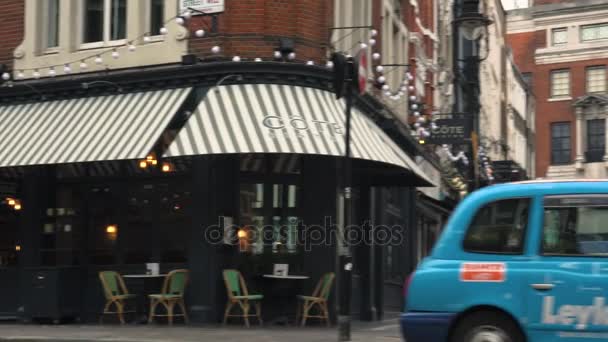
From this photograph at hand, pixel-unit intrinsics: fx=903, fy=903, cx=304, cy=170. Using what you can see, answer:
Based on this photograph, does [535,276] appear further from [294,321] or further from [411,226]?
[411,226]

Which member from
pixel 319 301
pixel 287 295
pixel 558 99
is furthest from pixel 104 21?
pixel 558 99

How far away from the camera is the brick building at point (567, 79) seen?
65.9 meters

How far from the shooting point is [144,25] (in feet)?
53.2

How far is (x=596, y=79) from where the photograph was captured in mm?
66938

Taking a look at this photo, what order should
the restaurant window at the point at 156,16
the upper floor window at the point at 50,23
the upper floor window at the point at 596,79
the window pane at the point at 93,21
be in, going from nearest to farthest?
the restaurant window at the point at 156,16 → the window pane at the point at 93,21 → the upper floor window at the point at 50,23 → the upper floor window at the point at 596,79

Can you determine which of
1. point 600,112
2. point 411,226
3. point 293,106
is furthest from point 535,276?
point 600,112

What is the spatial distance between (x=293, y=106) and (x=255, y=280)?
312 cm

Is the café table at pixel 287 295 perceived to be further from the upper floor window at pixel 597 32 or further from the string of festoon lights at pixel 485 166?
the upper floor window at pixel 597 32

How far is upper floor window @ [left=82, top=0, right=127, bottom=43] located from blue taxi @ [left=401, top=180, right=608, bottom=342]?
30.3 ft

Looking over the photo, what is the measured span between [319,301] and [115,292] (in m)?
3.58

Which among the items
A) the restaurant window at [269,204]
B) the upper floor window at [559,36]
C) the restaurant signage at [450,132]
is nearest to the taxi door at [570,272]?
the restaurant window at [269,204]

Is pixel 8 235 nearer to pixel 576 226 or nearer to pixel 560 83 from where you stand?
pixel 576 226

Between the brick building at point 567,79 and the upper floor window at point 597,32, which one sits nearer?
the brick building at point 567,79

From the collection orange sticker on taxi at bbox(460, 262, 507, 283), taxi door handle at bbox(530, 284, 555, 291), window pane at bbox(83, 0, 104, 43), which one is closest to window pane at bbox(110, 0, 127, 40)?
window pane at bbox(83, 0, 104, 43)
